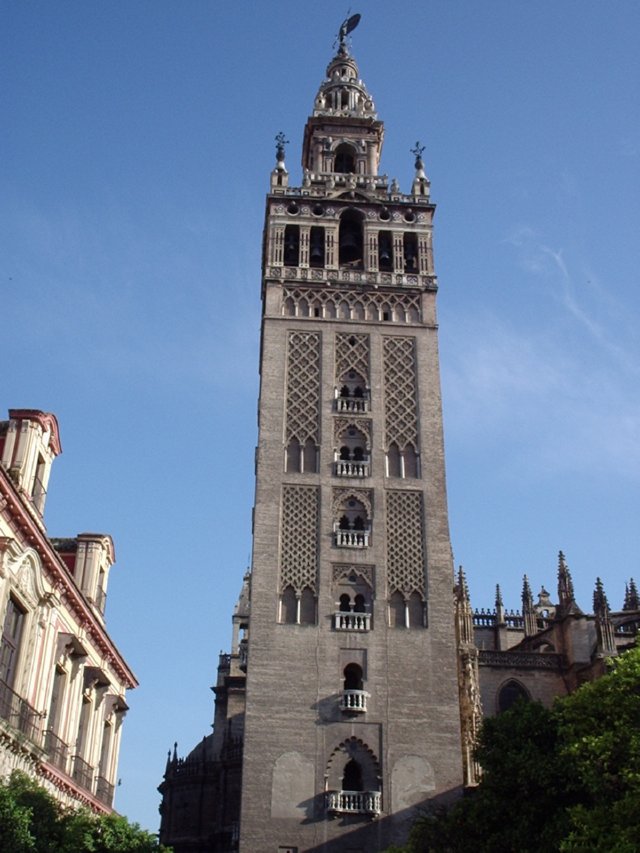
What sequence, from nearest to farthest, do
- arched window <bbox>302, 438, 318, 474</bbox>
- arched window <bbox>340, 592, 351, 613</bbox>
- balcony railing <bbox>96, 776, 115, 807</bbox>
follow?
1. balcony railing <bbox>96, 776, 115, 807</bbox>
2. arched window <bbox>340, 592, 351, 613</bbox>
3. arched window <bbox>302, 438, 318, 474</bbox>

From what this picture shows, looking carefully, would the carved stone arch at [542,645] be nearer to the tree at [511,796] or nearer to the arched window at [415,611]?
the arched window at [415,611]

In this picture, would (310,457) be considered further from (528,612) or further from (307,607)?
(528,612)

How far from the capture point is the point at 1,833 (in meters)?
17.3

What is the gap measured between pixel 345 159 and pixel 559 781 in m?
32.6

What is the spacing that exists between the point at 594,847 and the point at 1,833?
35.4 ft

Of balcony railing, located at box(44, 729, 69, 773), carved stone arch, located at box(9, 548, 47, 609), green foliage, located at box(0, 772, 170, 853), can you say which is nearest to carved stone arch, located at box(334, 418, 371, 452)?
carved stone arch, located at box(9, 548, 47, 609)

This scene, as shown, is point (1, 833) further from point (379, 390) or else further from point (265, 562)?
point (379, 390)

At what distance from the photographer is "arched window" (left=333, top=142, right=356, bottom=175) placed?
46.5 m

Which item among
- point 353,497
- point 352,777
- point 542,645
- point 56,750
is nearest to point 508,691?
point 542,645

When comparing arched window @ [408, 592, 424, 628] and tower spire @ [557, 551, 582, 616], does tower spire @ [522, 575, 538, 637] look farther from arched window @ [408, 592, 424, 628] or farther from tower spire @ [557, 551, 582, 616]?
arched window @ [408, 592, 424, 628]

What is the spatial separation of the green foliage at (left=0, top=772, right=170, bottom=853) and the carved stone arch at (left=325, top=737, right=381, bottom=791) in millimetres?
11081

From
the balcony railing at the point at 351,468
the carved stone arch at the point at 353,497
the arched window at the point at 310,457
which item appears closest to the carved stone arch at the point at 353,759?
the carved stone arch at the point at 353,497

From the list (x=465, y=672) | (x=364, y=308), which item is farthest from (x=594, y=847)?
(x=364, y=308)

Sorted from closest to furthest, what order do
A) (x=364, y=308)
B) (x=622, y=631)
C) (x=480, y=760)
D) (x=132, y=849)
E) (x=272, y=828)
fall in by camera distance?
(x=132, y=849) < (x=480, y=760) < (x=272, y=828) < (x=364, y=308) < (x=622, y=631)
